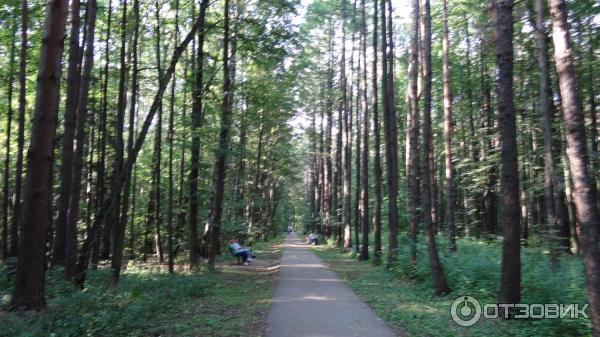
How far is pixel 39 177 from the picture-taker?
684 cm

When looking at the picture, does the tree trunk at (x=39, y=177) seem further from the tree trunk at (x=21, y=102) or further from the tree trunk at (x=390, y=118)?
the tree trunk at (x=390, y=118)

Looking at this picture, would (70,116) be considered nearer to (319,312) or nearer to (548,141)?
(319,312)

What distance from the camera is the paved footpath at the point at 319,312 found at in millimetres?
6996

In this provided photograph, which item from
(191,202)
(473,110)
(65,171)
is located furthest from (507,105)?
(473,110)

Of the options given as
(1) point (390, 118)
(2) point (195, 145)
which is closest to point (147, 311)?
(2) point (195, 145)

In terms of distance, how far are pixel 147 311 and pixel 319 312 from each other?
338 centimetres

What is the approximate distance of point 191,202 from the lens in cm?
1589

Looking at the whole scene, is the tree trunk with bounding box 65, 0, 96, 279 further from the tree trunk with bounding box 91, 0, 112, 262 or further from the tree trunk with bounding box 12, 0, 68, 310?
the tree trunk with bounding box 12, 0, 68, 310

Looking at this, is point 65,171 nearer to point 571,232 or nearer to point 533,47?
point 533,47

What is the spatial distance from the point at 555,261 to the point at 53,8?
12430 millimetres

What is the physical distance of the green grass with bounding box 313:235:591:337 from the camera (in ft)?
22.9

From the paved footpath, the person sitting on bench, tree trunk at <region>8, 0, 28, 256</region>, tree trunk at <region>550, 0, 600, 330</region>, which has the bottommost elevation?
the paved footpath

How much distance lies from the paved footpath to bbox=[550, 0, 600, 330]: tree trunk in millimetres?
2992

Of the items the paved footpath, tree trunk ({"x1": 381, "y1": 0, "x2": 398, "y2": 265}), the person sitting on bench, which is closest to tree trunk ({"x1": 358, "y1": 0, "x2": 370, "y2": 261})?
tree trunk ({"x1": 381, "y1": 0, "x2": 398, "y2": 265})
